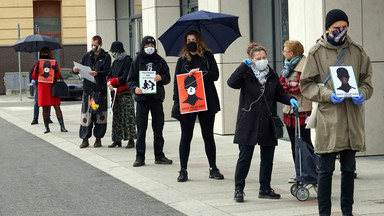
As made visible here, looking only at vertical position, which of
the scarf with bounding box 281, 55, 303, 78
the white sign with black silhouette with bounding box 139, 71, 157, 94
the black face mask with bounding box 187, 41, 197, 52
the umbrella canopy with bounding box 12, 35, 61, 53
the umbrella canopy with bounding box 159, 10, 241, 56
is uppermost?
the umbrella canopy with bounding box 12, 35, 61, 53

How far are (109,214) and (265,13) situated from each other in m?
7.87

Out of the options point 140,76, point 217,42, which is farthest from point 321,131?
point 140,76

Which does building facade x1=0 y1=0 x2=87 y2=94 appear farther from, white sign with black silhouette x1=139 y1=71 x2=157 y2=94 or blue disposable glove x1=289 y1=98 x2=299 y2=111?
blue disposable glove x1=289 y1=98 x2=299 y2=111

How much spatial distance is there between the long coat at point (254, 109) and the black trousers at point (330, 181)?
144 centimetres

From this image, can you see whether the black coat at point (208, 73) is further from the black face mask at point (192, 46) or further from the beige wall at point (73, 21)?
the beige wall at point (73, 21)

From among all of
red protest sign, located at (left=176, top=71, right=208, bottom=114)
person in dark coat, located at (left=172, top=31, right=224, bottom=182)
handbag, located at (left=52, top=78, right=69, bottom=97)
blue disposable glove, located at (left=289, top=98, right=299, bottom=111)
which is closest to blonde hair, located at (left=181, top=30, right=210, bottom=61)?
person in dark coat, located at (left=172, top=31, right=224, bottom=182)

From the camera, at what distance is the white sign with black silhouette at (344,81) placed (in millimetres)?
7043

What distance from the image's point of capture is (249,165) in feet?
28.5

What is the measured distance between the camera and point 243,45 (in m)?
15.8

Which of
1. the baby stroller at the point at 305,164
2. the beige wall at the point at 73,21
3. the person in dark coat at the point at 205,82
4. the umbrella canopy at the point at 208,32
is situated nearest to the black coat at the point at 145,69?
the umbrella canopy at the point at 208,32

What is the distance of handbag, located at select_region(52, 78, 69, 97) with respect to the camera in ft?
55.6

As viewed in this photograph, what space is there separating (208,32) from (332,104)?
375cm

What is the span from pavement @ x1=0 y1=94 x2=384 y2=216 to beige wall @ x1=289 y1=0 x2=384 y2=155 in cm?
40

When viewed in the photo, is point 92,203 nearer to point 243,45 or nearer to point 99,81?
point 99,81
